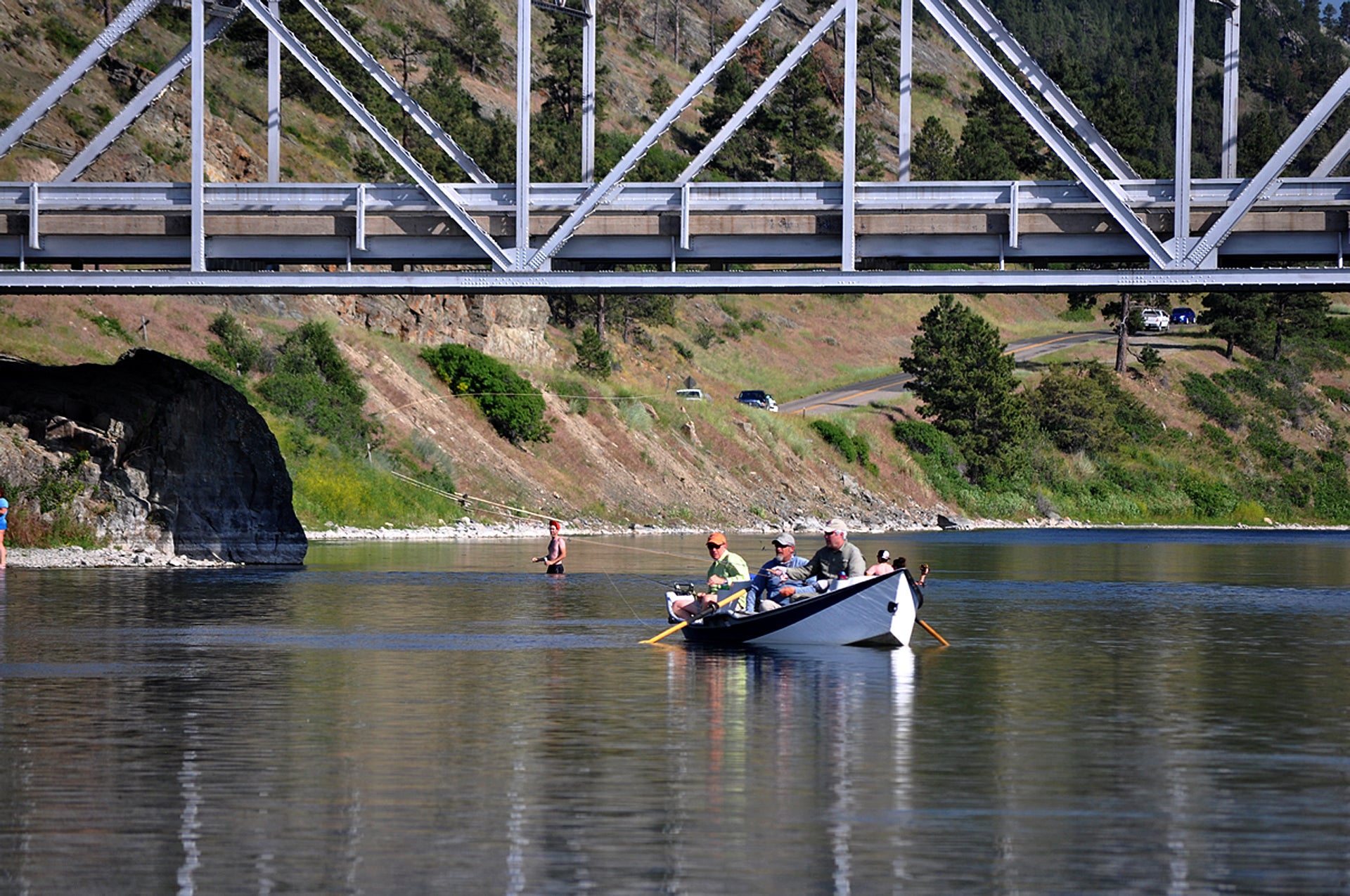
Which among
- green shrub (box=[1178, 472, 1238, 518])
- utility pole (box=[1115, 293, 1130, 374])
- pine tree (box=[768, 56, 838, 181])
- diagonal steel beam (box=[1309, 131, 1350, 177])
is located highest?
pine tree (box=[768, 56, 838, 181])

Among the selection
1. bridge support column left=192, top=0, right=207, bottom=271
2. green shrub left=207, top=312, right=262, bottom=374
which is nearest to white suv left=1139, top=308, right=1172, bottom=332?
green shrub left=207, top=312, right=262, bottom=374

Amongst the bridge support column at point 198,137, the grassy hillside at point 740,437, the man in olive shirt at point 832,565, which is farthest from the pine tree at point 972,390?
the man in olive shirt at point 832,565

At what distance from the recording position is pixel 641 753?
19.4 m

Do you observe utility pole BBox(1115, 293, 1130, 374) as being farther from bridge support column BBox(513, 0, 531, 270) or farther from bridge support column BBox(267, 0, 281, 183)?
bridge support column BBox(267, 0, 281, 183)

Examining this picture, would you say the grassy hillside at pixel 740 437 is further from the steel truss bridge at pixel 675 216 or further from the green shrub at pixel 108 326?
the steel truss bridge at pixel 675 216

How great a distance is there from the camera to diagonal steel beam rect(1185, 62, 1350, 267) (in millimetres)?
35406

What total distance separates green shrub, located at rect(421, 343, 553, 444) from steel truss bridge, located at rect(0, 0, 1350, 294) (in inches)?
1483

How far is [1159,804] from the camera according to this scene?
16.4m

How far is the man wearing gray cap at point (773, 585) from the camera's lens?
102 ft

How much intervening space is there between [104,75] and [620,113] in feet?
296

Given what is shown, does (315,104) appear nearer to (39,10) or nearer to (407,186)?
(39,10)

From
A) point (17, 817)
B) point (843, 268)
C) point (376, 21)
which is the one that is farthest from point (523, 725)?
point (376, 21)

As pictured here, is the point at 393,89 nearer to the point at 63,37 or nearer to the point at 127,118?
the point at 127,118

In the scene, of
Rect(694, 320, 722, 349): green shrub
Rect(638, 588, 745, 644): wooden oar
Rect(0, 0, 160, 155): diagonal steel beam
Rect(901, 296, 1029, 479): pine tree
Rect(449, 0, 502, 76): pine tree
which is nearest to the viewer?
Rect(638, 588, 745, 644): wooden oar
